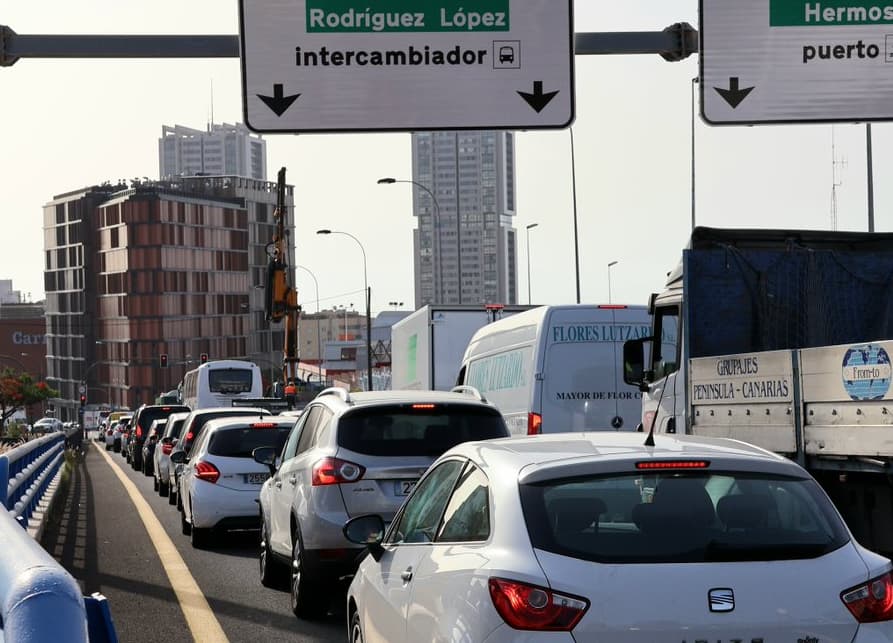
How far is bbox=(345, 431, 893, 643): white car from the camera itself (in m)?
4.98

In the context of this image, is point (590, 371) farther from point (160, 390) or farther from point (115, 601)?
point (160, 390)

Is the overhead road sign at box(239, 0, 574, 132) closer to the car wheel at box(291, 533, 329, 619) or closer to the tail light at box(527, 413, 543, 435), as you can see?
the car wheel at box(291, 533, 329, 619)

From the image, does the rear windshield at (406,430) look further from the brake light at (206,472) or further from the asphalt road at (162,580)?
the brake light at (206,472)

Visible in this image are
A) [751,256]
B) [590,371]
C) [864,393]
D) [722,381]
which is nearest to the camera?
[864,393]

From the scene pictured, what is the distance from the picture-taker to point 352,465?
11.0 metres

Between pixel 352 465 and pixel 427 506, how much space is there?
4.31 metres

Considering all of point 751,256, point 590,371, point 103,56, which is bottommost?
point 590,371

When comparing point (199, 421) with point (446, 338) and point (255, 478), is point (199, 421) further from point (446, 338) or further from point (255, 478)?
point (255, 478)


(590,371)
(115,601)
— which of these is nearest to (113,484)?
(590,371)

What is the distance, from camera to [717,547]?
520cm

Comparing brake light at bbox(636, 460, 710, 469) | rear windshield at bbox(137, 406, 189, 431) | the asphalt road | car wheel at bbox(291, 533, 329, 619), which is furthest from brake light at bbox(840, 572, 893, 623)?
rear windshield at bbox(137, 406, 189, 431)

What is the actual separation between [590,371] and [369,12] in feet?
23.8

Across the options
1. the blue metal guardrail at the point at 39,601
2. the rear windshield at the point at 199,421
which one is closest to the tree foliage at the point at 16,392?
the rear windshield at the point at 199,421

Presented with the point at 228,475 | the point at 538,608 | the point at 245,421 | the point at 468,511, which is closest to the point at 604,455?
the point at 468,511
